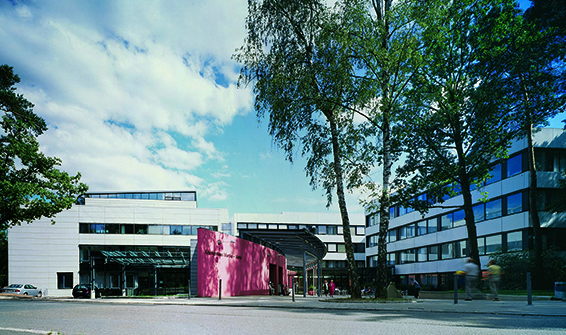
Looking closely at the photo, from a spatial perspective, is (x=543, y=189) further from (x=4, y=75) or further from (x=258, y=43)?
(x=4, y=75)

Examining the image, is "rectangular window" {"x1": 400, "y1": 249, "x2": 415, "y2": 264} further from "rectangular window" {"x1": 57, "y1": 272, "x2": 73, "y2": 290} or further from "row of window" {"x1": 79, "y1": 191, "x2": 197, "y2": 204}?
"rectangular window" {"x1": 57, "y1": 272, "x2": 73, "y2": 290}

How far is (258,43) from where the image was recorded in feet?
69.5

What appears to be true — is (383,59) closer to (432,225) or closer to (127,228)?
(432,225)

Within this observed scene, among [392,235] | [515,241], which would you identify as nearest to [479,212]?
[515,241]

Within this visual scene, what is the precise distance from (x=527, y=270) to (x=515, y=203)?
9239 mm

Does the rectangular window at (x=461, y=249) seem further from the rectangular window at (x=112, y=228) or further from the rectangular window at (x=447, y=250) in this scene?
the rectangular window at (x=112, y=228)

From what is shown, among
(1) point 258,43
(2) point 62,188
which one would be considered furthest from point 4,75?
(1) point 258,43

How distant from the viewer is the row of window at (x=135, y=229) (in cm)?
5153

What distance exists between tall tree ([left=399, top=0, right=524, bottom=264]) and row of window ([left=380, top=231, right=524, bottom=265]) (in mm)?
13612

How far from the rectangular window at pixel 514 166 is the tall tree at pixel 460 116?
1188 cm

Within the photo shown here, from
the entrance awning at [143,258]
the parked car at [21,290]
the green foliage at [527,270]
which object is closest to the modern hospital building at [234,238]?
the entrance awning at [143,258]

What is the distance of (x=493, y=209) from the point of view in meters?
40.0

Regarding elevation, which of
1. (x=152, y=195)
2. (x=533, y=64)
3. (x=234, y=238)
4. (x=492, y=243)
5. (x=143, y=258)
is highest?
(x=533, y=64)

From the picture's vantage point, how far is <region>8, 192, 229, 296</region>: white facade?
49750mm
